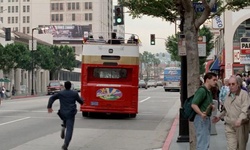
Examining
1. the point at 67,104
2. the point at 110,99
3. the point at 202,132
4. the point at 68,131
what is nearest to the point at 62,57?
the point at 110,99

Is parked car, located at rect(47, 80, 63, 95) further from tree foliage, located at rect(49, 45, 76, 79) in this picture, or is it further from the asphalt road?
the asphalt road

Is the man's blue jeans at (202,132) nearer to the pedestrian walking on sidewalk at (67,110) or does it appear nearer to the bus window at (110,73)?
the pedestrian walking on sidewalk at (67,110)

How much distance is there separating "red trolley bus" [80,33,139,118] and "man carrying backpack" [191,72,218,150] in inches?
483

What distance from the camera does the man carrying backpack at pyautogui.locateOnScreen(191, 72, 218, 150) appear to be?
26.8ft

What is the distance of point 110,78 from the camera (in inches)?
836

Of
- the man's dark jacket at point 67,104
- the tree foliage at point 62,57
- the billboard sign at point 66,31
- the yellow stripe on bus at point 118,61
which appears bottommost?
the man's dark jacket at point 67,104

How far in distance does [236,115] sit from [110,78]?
42.4 feet

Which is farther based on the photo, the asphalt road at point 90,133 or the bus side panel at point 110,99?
the bus side panel at point 110,99

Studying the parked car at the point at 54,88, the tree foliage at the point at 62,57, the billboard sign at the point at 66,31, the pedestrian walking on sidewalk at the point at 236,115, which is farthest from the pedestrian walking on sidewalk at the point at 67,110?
the billboard sign at the point at 66,31

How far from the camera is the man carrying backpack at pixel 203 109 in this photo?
321 inches

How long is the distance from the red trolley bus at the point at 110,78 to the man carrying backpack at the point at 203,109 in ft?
40.2

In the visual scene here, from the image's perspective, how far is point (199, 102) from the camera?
26.8 feet

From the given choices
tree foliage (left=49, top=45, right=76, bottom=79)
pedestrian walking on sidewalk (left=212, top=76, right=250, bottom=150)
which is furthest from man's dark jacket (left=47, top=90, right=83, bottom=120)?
tree foliage (left=49, top=45, right=76, bottom=79)

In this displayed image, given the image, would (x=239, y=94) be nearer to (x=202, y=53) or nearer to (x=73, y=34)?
(x=202, y=53)
